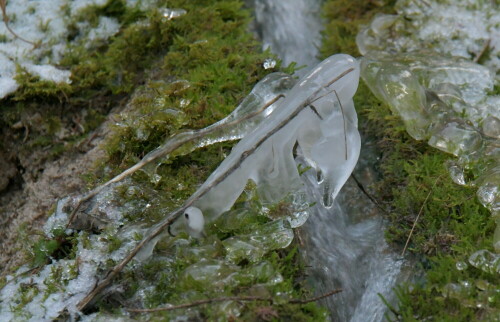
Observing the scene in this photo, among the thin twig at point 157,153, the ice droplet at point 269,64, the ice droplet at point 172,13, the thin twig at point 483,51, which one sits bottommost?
the thin twig at point 483,51

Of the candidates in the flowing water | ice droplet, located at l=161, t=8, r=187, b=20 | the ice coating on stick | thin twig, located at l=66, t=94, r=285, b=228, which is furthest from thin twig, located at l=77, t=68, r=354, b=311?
ice droplet, located at l=161, t=8, r=187, b=20

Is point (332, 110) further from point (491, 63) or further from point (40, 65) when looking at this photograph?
point (40, 65)

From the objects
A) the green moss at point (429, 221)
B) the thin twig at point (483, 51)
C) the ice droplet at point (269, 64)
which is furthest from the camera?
the thin twig at point (483, 51)

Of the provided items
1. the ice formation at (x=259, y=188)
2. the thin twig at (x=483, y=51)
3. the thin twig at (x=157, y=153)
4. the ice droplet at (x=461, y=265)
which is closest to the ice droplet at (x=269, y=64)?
the thin twig at (x=157, y=153)

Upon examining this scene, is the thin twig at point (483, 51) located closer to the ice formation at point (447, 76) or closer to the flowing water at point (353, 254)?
the ice formation at point (447, 76)

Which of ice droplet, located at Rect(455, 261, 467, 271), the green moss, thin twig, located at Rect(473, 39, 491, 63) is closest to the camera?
A: the green moss

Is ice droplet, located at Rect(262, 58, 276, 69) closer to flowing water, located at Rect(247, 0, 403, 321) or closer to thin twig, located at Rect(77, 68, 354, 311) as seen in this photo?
flowing water, located at Rect(247, 0, 403, 321)

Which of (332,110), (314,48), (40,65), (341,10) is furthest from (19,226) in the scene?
(341,10)

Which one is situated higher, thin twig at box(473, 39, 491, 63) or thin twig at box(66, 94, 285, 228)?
thin twig at box(66, 94, 285, 228)
